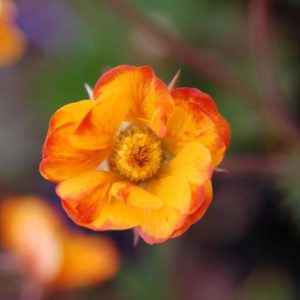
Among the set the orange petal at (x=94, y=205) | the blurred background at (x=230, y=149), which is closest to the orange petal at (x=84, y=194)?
the orange petal at (x=94, y=205)

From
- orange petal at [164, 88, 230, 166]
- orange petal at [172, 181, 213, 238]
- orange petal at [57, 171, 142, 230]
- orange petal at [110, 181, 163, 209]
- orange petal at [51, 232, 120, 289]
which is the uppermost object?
orange petal at [164, 88, 230, 166]

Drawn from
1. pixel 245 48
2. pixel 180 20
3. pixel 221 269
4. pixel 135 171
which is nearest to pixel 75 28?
pixel 180 20

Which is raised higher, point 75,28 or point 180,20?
point 180,20

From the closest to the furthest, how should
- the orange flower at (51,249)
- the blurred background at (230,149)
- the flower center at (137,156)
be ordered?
1. the flower center at (137,156)
2. the orange flower at (51,249)
3. the blurred background at (230,149)

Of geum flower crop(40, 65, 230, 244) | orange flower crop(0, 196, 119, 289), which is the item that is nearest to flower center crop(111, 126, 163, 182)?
geum flower crop(40, 65, 230, 244)

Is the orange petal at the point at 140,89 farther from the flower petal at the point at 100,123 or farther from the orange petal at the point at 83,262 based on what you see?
the orange petal at the point at 83,262

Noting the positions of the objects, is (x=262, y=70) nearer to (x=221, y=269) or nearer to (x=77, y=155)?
(x=221, y=269)

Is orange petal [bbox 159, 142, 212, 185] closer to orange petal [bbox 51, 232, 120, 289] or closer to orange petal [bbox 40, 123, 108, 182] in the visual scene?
orange petal [bbox 40, 123, 108, 182]
